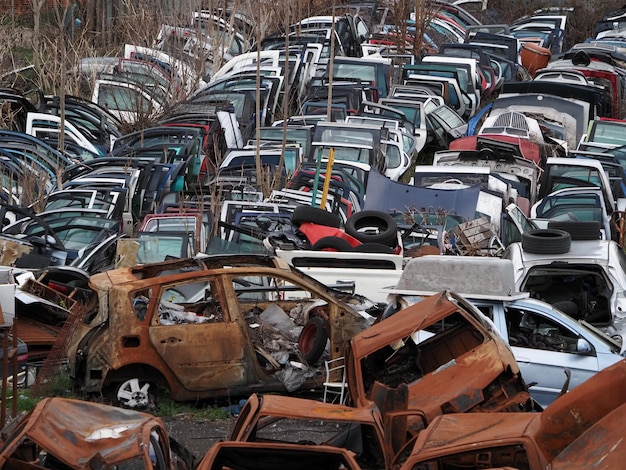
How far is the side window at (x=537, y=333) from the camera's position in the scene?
11098 millimetres

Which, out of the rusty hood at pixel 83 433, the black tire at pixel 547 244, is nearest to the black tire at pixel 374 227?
the black tire at pixel 547 244

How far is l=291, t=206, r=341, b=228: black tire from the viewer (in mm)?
14758

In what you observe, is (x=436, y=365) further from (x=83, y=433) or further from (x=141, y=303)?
(x=83, y=433)

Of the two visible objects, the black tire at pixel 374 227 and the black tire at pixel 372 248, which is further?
the black tire at pixel 374 227

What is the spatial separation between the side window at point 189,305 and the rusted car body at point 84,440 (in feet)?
9.08

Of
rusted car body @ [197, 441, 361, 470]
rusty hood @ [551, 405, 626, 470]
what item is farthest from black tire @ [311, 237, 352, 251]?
rusty hood @ [551, 405, 626, 470]

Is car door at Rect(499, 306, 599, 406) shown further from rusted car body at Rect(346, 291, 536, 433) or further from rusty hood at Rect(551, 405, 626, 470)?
rusty hood at Rect(551, 405, 626, 470)

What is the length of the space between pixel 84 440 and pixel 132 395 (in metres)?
3.17

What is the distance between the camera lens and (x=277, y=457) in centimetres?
711

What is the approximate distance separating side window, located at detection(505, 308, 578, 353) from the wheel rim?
333 cm

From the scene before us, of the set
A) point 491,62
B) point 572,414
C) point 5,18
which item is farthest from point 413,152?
point 5,18

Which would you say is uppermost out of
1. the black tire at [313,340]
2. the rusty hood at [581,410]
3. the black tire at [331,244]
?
the rusty hood at [581,410]

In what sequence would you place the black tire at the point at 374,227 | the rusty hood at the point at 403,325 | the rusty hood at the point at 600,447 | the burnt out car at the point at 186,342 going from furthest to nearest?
the black tire at the point at 374,227, the burnt out car at the point at 186,342, the rusty hood at the point at 403,325, the rusty hood at the point at 600,447

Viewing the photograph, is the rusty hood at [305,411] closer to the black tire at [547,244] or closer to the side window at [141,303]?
the side window at [141,303]
